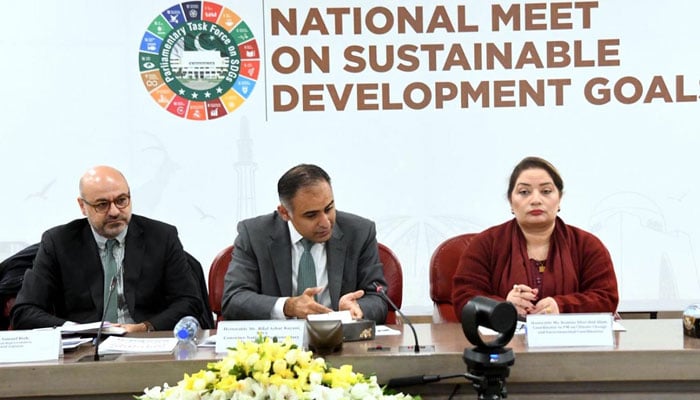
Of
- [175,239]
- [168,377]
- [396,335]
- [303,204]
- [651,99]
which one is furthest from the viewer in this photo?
[651,99]

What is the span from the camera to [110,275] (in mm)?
3256

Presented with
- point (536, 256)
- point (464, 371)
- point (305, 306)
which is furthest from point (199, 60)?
point (464, 371)

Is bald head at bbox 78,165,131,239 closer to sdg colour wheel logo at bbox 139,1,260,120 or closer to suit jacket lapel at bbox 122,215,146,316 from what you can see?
suit jacket lapel at bbox 122,215,146,316

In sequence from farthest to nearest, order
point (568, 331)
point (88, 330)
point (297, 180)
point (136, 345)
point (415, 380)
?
point (297, 180), point (88, 330), point (136, 345), point (568, 331), point (415, 380)

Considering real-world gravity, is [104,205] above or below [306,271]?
above

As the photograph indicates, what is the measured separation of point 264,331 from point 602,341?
90 cm

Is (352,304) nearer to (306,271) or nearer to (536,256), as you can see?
(306,271)

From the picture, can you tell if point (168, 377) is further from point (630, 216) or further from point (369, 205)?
point (630, 216)

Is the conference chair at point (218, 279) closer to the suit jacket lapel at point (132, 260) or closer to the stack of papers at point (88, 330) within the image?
the suit jacket lapel at point (132, 260)

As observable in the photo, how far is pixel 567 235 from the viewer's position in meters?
3.03

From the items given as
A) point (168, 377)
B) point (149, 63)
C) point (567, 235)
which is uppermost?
point (149, 63)

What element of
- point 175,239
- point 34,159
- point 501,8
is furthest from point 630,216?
point 34,159

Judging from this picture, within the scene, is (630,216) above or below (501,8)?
below

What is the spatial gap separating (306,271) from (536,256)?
33.7 inches
